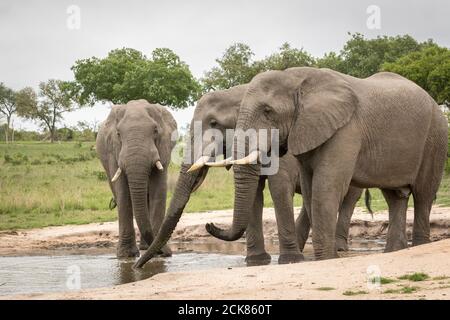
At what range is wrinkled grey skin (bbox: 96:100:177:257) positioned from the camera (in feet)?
39.9

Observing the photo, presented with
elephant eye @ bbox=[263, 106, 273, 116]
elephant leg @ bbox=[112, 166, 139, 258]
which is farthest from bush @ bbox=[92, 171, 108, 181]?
elephant eye @ bbox=[263, 106, 273, 116]

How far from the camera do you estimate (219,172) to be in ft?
95.0

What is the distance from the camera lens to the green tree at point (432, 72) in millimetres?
35084

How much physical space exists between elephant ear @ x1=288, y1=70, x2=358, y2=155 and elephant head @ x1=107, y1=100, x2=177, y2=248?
10.4 feet

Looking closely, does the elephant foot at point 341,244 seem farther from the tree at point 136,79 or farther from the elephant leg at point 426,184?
the tree at point 136,79

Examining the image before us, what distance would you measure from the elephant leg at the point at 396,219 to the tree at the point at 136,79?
113 feet

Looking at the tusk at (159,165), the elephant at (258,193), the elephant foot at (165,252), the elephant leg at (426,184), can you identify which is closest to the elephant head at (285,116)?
the elephant at (258,193)

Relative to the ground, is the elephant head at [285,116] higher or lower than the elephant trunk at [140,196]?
higher

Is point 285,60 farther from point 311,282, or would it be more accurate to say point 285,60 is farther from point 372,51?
point 311,282

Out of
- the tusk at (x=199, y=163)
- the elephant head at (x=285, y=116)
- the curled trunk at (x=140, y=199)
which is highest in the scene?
the elephant head at (x=285, y=116)

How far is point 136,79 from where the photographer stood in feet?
152

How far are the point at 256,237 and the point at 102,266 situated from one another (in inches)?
84.1
